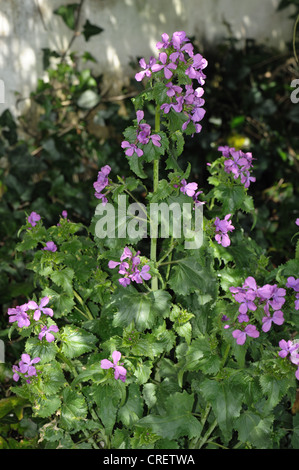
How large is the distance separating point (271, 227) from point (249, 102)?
3.60ft

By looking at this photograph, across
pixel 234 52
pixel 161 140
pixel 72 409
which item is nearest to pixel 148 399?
pixel 72 409

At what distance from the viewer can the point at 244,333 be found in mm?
1525

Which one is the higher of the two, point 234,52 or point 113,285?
point 234,52

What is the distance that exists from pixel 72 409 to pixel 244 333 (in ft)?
2.00

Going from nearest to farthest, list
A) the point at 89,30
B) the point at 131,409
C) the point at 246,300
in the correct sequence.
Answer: the point at 246,300 < the point at 131,409 < the point at 89,30

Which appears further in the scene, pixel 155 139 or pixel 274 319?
pixel 155 139

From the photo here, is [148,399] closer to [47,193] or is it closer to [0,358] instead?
[0,358]

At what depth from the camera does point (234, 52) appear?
4285 mm

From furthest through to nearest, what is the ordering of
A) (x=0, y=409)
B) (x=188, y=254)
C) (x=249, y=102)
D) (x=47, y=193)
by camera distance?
(x=249, y=102), (x=47, y=193), (x=0, y=409), (x=188, y=254)

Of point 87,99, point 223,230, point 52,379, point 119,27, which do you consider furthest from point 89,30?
point 52,379

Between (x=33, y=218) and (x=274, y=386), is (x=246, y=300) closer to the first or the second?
(x=274, y=386)

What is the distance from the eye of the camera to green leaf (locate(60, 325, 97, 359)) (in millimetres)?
1738

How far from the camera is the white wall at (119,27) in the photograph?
320 cm

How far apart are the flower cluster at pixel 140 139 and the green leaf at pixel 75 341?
563 millimetres
